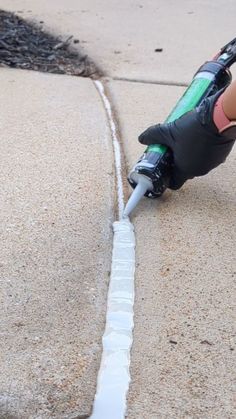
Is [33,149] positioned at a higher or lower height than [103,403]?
lower

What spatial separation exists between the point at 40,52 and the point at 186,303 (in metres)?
3.04

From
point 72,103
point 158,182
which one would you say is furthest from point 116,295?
point 72,103

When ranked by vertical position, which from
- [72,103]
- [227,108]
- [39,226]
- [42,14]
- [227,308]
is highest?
[227,108]

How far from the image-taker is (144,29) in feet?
18.1

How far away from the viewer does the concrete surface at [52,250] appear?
184cm

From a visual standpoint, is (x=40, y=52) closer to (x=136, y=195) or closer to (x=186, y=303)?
(x=136, y=195)

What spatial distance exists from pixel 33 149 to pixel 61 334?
136 cm

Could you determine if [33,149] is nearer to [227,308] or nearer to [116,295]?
[116,295]

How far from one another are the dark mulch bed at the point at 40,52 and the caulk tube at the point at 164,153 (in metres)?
1.62

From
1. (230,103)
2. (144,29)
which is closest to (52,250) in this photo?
(230,103)

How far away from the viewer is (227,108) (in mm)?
2555

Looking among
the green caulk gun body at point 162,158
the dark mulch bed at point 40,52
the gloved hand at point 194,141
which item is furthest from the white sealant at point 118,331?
the dark mulch bed at point 40,52

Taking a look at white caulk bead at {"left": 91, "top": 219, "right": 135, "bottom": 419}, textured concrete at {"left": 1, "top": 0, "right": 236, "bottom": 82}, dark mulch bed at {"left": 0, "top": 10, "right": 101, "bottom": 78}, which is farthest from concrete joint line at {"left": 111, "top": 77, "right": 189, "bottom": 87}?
white caulk bead at {"left": 91, "top": 219, "right": 135, "bottom": 419}

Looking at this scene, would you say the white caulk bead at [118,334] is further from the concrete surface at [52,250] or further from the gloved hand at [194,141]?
the gloved hand at [194,141]
